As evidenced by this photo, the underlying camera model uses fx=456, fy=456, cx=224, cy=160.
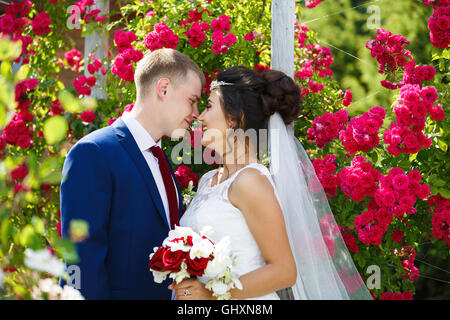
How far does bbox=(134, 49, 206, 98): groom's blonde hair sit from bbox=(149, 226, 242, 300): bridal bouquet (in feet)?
3.21

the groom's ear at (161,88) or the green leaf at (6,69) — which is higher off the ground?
the groom's ear at (161,88)

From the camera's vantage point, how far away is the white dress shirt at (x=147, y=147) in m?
2.40

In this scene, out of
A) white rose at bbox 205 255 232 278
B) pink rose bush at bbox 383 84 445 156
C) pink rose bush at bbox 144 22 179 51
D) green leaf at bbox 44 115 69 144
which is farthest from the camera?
pink rose bush at bbox 144 22 179 51

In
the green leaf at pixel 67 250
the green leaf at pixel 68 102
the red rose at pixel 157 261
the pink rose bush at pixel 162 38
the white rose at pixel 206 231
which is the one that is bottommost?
the red rose at pixel 157 261

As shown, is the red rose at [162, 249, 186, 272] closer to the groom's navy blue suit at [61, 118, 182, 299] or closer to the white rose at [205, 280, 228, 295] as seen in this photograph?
the white rose at [205, 280, 228, 295]

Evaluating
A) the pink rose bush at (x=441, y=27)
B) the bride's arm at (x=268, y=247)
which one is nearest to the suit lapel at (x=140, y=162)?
the bride's arm at (x=268, y=247)

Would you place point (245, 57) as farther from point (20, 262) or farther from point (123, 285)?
point (20, 262)

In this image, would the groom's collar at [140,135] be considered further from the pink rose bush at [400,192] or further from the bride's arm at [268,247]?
the pink rose bush at [400,192]

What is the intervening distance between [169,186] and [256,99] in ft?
2.18

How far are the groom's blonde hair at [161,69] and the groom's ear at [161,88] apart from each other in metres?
0.03

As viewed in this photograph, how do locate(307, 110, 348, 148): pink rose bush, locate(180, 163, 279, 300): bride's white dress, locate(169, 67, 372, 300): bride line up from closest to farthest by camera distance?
locate(169, 67, 372, 300): bride → locate(180, 163, 279, 300): bride's white dress → locate(307, 110, 348, 148): pink rose bush

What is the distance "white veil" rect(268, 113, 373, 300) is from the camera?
A: 228cm

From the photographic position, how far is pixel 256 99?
2471 mm

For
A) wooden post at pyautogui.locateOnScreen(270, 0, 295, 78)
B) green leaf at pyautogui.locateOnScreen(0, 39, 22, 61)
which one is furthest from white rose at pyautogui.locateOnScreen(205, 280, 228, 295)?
wooden post at pyautogui.locateOnScreen(270, 0, 295, 78)
